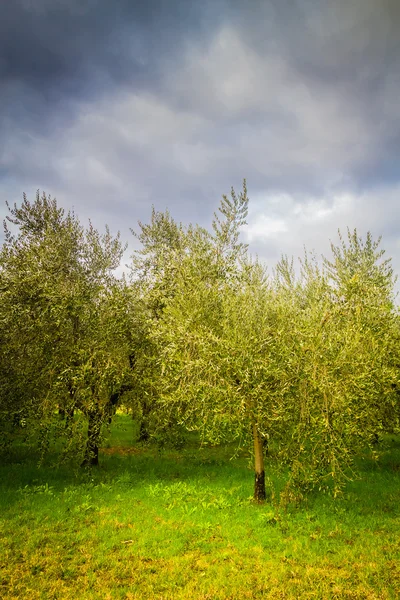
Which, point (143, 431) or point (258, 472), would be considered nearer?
point (258, 472)

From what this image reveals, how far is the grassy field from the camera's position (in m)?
8.24

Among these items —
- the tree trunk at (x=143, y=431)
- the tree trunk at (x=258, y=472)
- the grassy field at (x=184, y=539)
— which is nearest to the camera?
the grassy field at (x=184, y=539)

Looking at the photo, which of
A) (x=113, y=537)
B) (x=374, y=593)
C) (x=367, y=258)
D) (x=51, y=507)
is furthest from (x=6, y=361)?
(x=367, y=258)

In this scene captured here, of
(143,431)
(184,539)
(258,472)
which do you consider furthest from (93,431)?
(258,472)

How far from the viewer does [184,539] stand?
1068 cm

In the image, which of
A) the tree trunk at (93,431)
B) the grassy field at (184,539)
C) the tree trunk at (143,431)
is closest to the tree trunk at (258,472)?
the grassy field at (184,539)

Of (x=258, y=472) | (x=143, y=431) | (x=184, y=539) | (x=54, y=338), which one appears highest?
(x=54, y=338)

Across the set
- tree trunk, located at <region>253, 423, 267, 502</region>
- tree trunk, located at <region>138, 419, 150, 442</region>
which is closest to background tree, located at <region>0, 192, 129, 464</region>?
tree trunk, located at <region>138, 419, 150, 442</region>

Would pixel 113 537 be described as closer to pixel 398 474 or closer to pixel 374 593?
pixel 374 593

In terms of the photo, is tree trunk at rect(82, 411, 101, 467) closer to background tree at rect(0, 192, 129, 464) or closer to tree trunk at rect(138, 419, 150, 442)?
background tree at rect(0, 192, 129, 464)

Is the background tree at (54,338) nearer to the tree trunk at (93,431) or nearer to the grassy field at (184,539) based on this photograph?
the tree trunk at (93,431)

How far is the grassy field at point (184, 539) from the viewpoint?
8.24 m

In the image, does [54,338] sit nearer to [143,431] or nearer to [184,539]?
[143,431]

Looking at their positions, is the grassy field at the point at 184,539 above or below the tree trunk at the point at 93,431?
below
